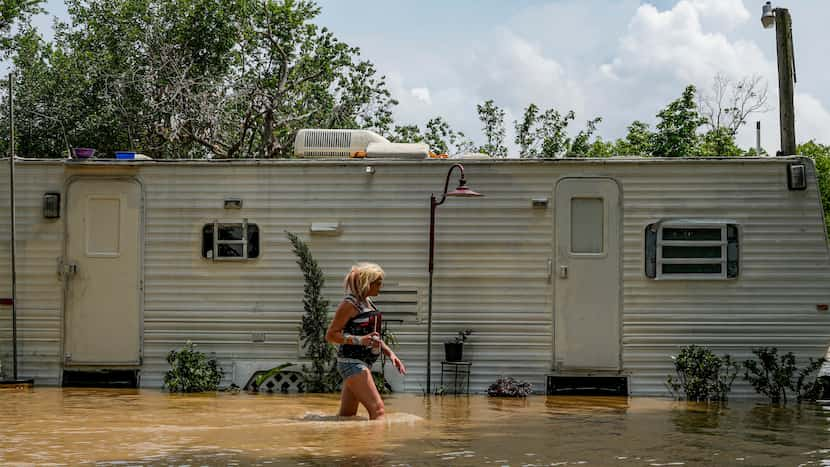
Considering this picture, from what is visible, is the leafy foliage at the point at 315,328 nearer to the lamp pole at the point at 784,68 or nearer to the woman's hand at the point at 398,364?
the woman's hand at the point at 398,364

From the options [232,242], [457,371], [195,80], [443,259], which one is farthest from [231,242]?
[195,80]

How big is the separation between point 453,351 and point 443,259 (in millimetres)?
1020

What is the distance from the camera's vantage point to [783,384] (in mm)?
11781

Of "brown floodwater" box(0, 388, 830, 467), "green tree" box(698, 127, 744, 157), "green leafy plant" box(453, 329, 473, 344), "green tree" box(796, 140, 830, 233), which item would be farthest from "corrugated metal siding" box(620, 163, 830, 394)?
"green tree" box(796, 140, 830, 233)

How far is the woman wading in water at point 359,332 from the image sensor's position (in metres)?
8.95

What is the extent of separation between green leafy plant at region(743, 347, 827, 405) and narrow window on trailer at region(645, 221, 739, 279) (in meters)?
0.96

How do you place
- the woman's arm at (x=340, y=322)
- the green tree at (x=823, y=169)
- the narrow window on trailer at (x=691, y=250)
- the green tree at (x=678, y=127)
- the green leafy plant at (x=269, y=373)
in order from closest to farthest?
the woman's arm at (x=340, y=322), the narrow window on trailer at (x=691, y=250), the green leafy plant at (x=269, y=373), the green tree at (x=678, y=127), the green tree at (x=823, y=169)

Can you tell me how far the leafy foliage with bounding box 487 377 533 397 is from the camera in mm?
11891

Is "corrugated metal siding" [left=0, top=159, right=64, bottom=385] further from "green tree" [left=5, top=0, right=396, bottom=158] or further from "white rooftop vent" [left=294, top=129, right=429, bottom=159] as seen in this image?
"green tree" [left=5, top=0, right=396, bottom=158]

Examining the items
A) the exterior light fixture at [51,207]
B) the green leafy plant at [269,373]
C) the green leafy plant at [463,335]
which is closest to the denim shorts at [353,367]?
the green leafy plant at [463,335]

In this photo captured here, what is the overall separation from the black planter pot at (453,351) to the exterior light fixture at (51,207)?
4626 mm

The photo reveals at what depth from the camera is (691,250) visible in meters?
12.1

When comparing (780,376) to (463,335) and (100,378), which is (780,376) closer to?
(463,335)

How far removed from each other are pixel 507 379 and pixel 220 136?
19.4m
